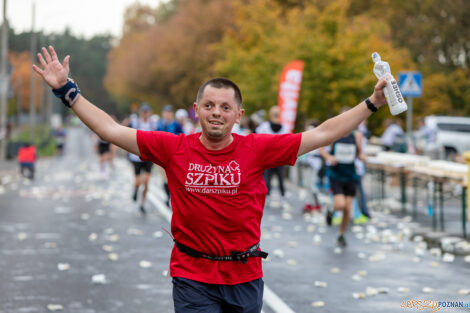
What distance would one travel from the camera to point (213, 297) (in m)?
4.33

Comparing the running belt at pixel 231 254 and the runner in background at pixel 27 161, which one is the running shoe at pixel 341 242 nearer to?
the running belt at pixel 231 254

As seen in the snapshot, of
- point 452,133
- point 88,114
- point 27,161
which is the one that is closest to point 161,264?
point 88,114

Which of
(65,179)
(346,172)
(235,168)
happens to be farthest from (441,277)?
(65,179)

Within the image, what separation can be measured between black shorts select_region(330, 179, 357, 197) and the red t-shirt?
7769mm

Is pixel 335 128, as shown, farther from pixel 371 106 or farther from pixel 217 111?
pixel 217 111

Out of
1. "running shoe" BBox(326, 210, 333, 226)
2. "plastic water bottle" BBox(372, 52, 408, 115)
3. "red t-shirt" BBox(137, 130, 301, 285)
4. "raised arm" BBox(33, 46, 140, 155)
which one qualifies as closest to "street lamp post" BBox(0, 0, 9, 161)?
"running shoe" BBox(326, 210, 333, 226)

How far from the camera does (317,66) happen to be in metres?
29.5

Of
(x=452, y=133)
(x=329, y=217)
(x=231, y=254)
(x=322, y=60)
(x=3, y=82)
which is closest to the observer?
(x=231, y=254)

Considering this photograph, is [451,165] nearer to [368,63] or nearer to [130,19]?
[368,63]

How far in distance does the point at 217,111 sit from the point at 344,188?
8.15m

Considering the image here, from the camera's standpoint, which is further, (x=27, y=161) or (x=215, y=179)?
(x=27, y=161)

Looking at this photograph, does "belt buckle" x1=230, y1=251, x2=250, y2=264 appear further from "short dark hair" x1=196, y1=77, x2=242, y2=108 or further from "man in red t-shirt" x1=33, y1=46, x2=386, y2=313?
"short dark hair" x1=196, y1=77, x2=242, y2=108

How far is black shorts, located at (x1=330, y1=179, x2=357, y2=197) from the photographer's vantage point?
39.9 ft

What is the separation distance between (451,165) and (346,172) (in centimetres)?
299
